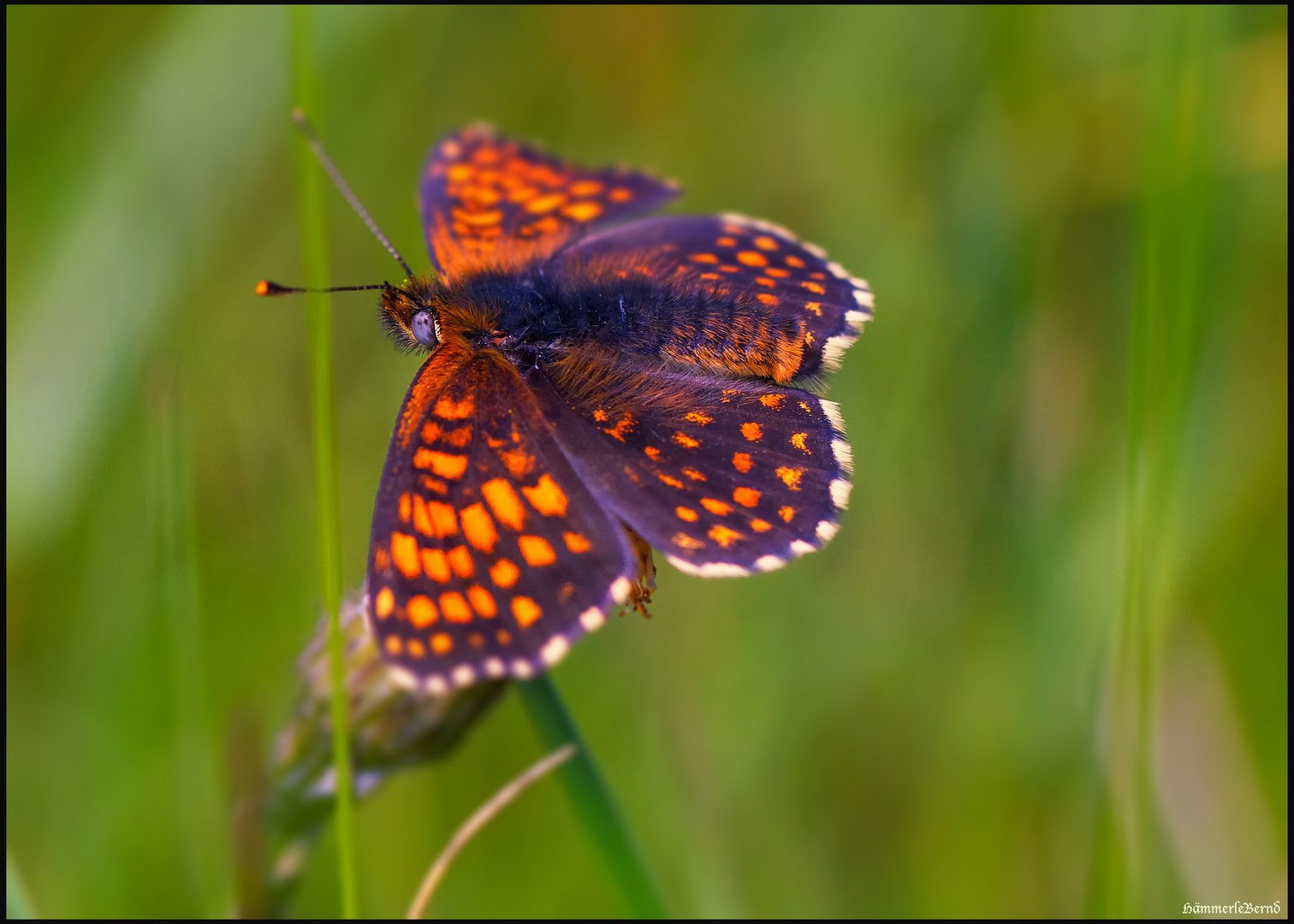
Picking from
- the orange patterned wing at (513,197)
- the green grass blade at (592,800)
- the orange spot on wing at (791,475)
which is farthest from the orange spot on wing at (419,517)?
the orange patterned wing at (513,197)

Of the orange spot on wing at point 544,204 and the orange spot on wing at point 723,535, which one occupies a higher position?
the orange spot on wing at point 544,204

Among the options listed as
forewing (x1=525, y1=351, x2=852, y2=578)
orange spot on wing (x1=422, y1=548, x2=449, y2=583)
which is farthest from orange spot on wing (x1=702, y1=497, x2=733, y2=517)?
orange spot on wing (x1=422, y1=548, x2=449, y2=583)

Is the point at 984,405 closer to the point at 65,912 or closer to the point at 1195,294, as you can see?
the point at 1195,294

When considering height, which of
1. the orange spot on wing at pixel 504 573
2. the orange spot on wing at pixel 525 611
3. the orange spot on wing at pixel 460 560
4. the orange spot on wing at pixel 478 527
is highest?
the orange spot on wing at pixel 478 527

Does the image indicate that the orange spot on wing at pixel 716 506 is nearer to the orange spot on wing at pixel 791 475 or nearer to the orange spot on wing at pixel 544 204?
the orange spot on wing at pixel 791 475

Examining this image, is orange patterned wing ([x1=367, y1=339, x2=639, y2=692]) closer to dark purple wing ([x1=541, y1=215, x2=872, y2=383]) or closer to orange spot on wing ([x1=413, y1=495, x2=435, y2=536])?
orange spot on wing ([x1=413, y1=495, x2=435, y2=536])

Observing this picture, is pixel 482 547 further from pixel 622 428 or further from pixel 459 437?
pixel 622 428

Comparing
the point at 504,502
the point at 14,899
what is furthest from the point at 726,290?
the point at 14,899
